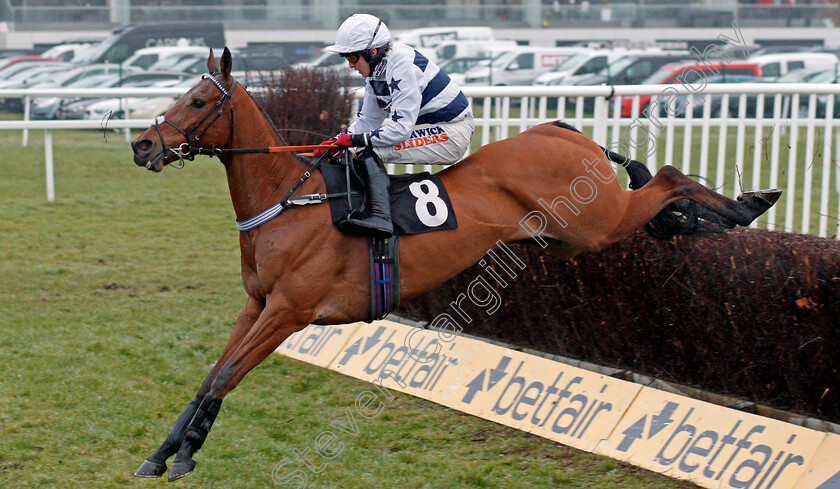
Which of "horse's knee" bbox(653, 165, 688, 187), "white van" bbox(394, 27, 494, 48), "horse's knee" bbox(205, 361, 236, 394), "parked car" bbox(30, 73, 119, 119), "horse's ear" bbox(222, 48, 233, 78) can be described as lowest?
"horse's knee" bbox(205, 361, 236, 394)

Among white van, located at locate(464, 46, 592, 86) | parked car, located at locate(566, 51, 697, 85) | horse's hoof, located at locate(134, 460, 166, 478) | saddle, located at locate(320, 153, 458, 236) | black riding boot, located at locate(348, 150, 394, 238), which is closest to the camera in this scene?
horse's hoof, located at locate(134, 460, 166, 478)

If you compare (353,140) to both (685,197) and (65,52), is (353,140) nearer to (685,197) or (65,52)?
(685,197)

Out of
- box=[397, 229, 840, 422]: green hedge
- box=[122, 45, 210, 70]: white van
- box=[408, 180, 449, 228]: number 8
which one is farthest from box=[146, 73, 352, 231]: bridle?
box=[122, 45, 210, 70]: white van

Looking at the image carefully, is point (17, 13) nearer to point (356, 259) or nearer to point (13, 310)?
point (13, 310)

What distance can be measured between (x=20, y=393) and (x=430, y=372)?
8.25 ft

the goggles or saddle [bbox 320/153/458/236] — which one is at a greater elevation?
the goggles

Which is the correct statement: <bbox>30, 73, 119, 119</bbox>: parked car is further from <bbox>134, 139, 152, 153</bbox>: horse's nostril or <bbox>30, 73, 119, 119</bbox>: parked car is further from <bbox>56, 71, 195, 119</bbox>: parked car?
<bbox>134, 139, 152, 153</bbox>: horse's nostril

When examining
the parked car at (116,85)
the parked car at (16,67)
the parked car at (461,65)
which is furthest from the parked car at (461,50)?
the parked car at (16,67)

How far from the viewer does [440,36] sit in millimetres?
31797

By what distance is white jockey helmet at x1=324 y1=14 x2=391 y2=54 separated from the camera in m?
4.38

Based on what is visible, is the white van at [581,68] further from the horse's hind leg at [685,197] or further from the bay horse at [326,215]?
the bay horse at [326,215]

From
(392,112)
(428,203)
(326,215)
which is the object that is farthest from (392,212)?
(392,112)

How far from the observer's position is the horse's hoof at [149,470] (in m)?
4.16

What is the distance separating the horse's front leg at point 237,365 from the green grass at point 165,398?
0.50 metres
